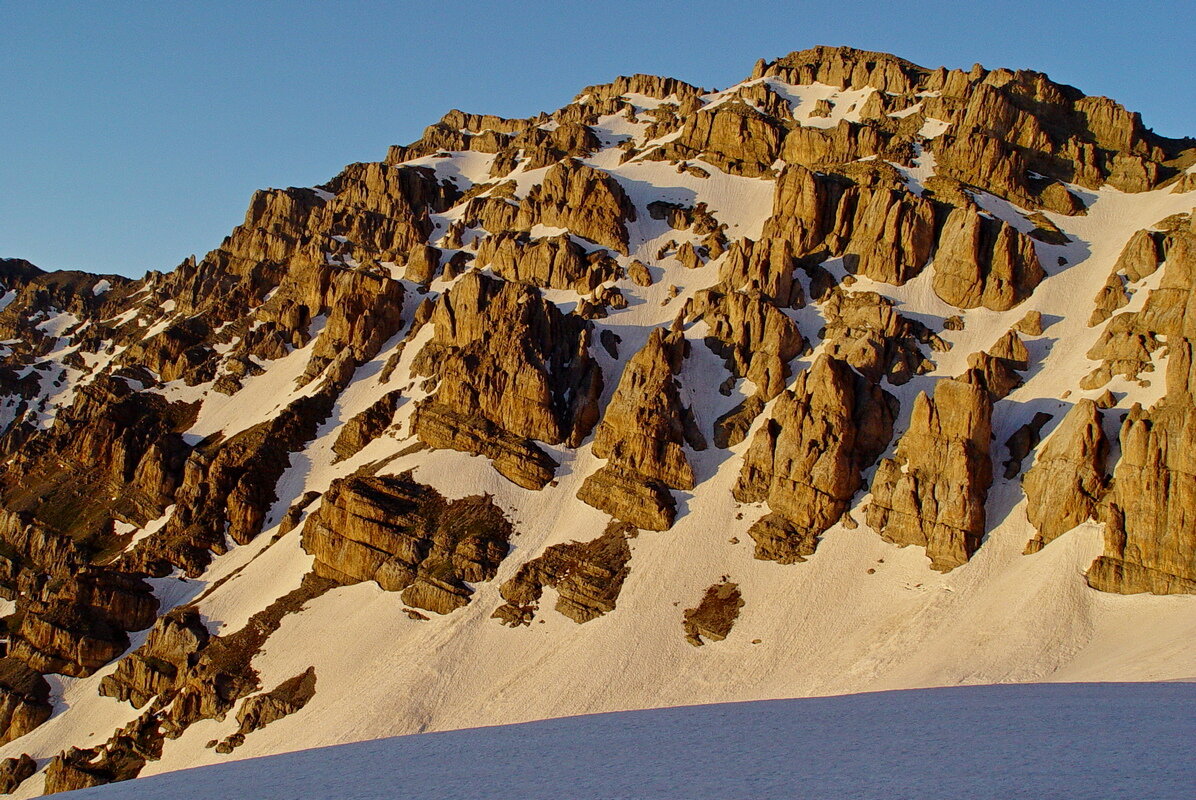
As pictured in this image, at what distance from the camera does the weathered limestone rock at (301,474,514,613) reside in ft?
255

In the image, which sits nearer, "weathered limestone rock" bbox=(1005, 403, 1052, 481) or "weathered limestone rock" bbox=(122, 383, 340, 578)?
"weathered limestone rock" bbox=(1005, 403, 1052, 481)

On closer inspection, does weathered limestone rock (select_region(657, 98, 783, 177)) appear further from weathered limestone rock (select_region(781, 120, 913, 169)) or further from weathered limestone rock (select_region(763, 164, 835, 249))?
weathered limestone rock (select_region(763, 164, 835, 249))

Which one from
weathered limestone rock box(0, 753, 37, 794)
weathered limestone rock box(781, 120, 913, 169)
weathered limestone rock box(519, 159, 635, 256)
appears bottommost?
weathered limestone rock box(0, 753, 37, 794)

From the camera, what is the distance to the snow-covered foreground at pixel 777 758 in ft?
34.2

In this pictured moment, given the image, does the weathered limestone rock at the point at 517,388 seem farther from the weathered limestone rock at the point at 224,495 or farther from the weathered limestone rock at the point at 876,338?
the weathered limestone rock at the point at 876,338

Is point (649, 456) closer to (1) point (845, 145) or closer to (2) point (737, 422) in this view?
(2) point (737, 422)

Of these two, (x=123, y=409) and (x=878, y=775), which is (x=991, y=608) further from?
(x=123, y=409)

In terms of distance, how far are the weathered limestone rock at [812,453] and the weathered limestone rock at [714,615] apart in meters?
→ 5.55

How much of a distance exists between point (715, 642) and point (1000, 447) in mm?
34377

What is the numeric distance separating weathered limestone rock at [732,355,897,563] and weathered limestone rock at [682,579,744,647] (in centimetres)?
555

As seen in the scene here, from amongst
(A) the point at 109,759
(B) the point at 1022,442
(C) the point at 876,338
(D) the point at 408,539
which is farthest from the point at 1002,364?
(A) the point at 109,759

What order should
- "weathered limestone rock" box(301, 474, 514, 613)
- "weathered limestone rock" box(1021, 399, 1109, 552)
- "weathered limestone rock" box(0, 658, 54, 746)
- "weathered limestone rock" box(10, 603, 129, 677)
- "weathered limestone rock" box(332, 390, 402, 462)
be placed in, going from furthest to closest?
"weathered limestone rock" box(332, 390, 402, 462)
"weathered limestone rock" box(10, 603, 129, 677)
"weathered limestone rock" box(301, 474, 514, 613)
"weathered limestone rock" box(0, 658, 54, 746)
"weathered limestone rock" box(1021, 399, 1109, 552)

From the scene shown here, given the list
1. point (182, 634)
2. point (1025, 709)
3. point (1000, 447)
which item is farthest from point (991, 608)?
point (182, 634)

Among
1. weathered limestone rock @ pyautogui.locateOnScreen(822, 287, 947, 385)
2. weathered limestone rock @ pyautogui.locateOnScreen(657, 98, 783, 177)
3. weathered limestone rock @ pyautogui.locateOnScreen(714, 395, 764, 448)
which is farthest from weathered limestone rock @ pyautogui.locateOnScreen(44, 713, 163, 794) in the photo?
weathered limestone rock @ pyautogui.locateOnScreen(657, 98, 783, 177)
